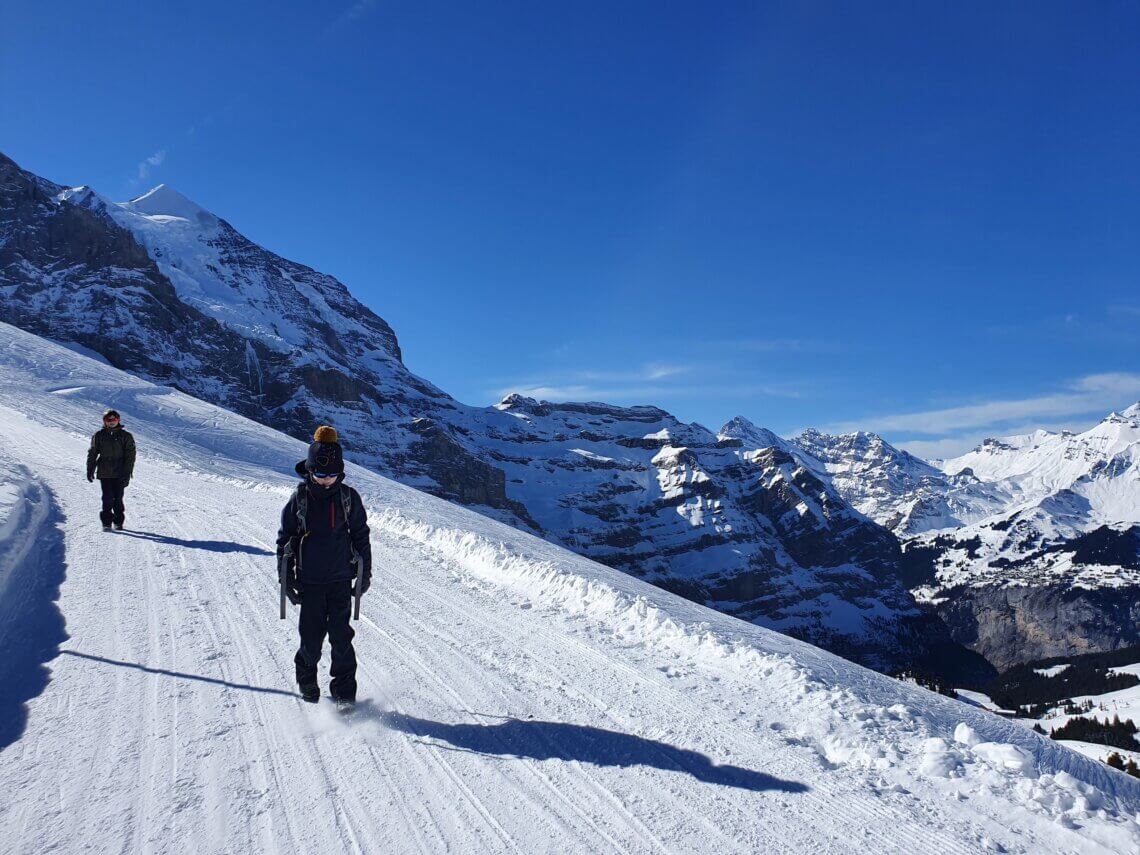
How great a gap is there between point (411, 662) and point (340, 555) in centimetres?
236

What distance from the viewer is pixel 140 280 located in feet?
545

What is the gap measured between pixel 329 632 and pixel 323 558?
29.9 inches

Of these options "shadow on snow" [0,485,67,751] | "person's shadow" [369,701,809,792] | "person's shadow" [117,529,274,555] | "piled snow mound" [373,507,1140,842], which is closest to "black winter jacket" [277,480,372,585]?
"person's shadow" [369,701,809,792]

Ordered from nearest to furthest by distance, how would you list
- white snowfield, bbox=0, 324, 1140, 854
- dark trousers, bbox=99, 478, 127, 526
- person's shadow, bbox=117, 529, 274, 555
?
white snowfield, bbox=0, 324, 1140, 854, person's shadow, bbox=117, 529, 274, 555, dark trousers, bbox=99, 478, 127, 526

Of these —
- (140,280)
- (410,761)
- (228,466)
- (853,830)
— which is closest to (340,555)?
(410,761)

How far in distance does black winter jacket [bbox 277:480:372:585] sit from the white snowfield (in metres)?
1.33

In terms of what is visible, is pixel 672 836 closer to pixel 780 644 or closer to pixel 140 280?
pixel 780 644

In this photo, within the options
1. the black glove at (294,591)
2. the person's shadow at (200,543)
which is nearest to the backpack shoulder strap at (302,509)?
the black glove at (294,591)

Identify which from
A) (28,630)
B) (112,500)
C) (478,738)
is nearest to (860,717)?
(478,738)

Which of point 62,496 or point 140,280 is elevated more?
point 140,280

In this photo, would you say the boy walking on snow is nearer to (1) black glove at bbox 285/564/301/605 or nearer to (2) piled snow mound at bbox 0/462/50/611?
(1) black glove at bbox 285/564/301/605

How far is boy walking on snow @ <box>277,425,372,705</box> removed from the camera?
608cm

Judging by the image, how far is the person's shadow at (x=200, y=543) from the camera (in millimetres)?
12773

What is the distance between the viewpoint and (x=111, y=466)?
43.2 feet
